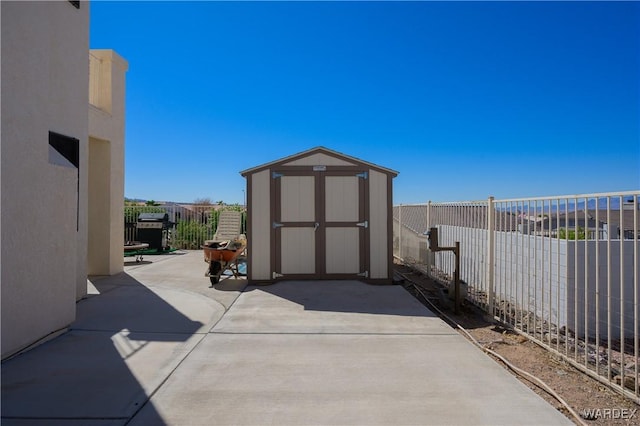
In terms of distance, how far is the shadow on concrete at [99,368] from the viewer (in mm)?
2736

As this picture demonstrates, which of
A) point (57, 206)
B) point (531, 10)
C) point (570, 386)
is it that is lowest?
point (570, 386)

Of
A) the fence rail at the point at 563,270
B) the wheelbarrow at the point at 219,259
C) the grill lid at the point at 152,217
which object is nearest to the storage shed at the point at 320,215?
the wheelbarrow at the point at 219,259

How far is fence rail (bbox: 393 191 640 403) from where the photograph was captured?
10.3 feet

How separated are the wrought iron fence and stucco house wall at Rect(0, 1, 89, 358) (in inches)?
379

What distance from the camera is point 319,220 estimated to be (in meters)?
7.42

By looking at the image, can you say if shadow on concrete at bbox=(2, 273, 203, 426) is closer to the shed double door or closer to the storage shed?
the storage shed

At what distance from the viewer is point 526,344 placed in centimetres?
432

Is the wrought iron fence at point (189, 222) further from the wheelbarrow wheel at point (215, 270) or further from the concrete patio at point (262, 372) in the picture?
the concrete patio at point (262, 372)

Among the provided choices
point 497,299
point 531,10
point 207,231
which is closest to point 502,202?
point 497,299

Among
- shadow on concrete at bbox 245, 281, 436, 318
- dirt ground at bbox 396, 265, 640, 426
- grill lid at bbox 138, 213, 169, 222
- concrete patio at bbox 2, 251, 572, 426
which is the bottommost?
dirt ground at bbox 396, 265, 640, 426

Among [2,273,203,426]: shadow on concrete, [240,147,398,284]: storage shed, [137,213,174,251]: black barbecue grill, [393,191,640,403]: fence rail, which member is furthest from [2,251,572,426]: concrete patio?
[137,213,174,251]: black barbecue grill

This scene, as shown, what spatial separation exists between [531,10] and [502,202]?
4.47m

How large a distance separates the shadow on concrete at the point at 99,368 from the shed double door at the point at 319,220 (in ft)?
8.61

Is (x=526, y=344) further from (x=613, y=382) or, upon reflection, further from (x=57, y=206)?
(x=57, y=206)
